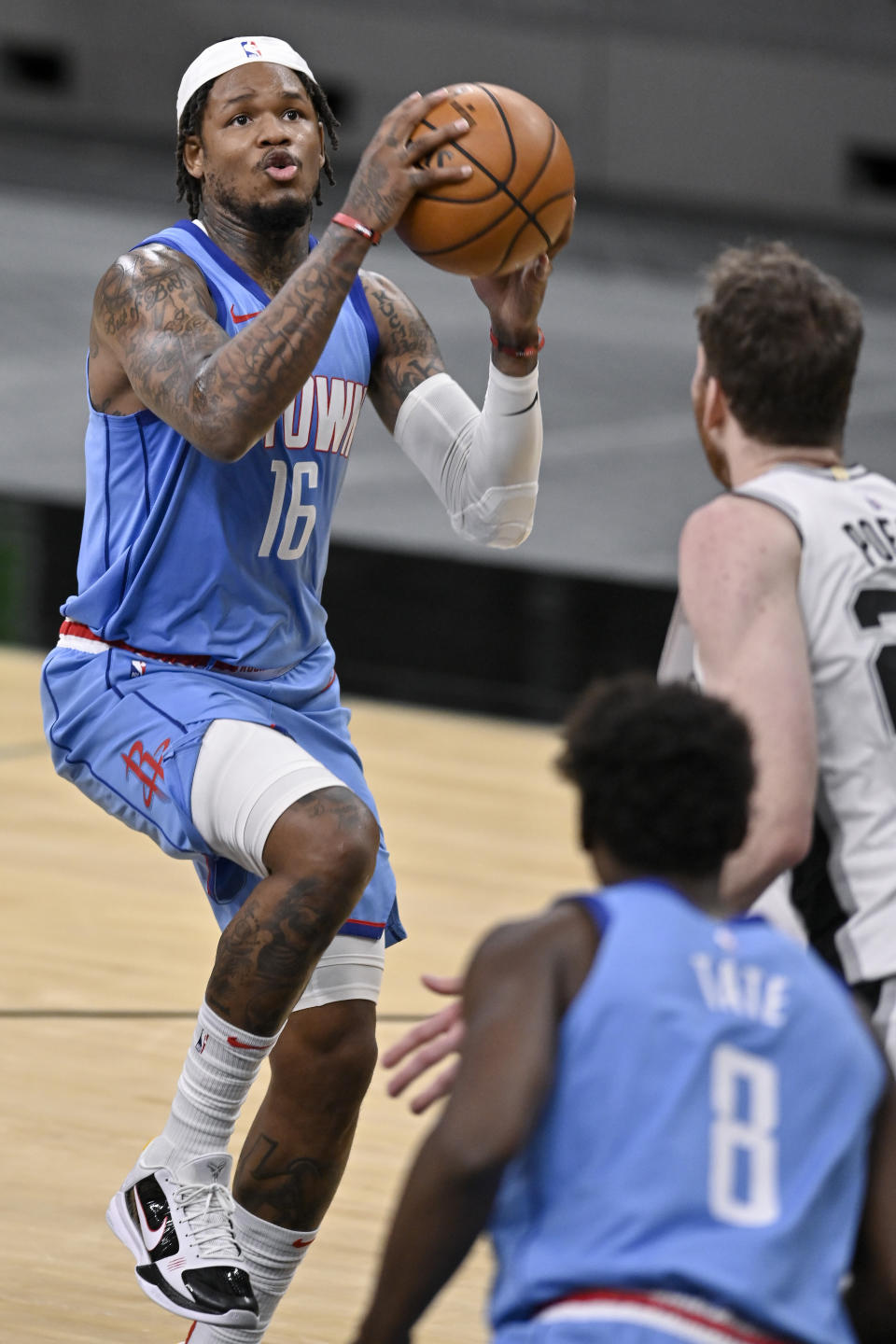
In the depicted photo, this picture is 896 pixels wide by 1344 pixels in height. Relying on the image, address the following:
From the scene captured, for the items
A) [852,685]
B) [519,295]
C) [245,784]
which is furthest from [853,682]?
[519,295]

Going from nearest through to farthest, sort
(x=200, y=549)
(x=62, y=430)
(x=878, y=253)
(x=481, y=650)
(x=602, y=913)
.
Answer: (x=602, y=913) < (x=200, y=549) < (x=481, y=650) < (x=62, y=430) < (x=878, y=253)

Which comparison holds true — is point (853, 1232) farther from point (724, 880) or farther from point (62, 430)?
point (62, 430)

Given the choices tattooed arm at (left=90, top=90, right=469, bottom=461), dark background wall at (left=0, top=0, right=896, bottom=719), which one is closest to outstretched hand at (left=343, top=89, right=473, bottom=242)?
tattooed arm at (left=90, top=90, right=469, bottom=461)

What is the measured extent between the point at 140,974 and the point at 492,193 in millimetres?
2627

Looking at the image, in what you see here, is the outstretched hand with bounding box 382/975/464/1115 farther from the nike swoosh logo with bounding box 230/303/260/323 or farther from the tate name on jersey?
the nike swoosh logo with bounding box 230/303/260/323

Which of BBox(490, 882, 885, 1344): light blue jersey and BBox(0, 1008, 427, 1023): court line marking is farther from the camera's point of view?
BBox(0, 1008, 427, 1023): court line marking

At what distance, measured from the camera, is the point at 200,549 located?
322 centimetres

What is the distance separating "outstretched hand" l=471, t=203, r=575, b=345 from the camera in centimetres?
328

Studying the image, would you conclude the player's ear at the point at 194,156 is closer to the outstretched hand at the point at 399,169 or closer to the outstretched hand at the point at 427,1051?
the outstretched hand at the point at 399,169

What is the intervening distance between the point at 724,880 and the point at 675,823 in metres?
0.42

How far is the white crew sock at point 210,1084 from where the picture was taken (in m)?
2.97

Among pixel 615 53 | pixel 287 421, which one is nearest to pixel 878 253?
pixel 615 53

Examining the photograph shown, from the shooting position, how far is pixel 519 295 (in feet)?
10.9

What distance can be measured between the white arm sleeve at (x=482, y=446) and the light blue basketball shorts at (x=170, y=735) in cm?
39
